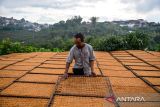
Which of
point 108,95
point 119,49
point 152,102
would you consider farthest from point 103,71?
point 119,49

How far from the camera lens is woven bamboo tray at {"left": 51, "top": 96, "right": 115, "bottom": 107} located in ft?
12.8

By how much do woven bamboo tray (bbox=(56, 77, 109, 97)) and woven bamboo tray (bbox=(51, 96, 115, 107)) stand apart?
0.20 meters

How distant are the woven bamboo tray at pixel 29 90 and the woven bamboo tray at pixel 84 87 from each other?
0.69 feet

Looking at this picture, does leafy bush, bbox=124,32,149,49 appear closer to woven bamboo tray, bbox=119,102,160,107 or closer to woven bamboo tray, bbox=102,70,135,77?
woven bamboo tray, bbox=102,70,135,77

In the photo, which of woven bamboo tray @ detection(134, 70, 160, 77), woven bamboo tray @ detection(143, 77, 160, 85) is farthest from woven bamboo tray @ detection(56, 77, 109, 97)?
woven bamboo tray @ detection(134, 70, 160, 77)

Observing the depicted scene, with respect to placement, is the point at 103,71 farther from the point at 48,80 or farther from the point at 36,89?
the point at 36,89

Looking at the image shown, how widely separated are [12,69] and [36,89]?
2189 mm

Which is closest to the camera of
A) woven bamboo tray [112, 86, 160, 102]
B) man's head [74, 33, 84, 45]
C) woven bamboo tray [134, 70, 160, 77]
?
woven bamboo tray [112, 86, 160, 102]

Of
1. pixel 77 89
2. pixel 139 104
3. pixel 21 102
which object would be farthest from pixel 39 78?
pixel 139 104

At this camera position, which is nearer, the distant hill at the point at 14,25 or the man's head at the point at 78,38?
the man's head at the point at 78,38

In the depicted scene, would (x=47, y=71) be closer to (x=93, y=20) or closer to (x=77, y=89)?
(x=77, y=89)

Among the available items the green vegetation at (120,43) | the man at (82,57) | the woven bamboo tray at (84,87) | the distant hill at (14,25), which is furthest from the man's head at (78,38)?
the distant hill at (14,25)

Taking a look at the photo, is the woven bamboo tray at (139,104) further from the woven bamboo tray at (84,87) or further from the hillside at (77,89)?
the woven bamboo tray at (84,87)

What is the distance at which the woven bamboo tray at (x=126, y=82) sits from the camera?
5.20 m
